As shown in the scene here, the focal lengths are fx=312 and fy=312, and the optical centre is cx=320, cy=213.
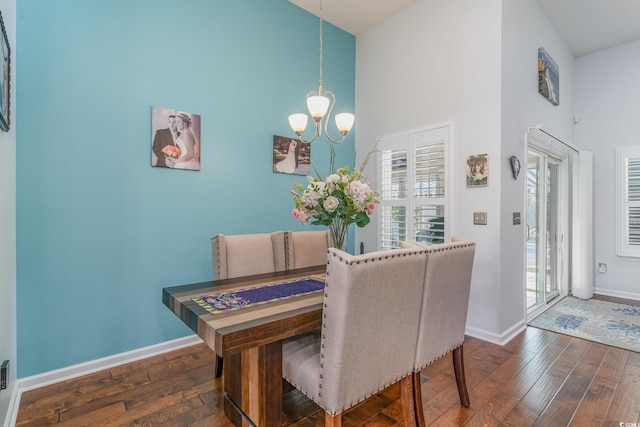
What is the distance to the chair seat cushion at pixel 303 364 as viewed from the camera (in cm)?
132

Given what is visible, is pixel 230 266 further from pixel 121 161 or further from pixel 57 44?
pixel 57 44

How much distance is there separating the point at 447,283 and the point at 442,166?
1890 mm

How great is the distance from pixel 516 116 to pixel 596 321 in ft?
7.71

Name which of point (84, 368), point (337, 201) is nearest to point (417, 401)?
point (337, 201)

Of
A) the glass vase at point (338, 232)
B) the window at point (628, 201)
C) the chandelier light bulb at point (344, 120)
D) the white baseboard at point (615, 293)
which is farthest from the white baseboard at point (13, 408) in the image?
the window at point (628, 201)

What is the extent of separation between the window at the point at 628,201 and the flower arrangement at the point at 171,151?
5.47 metres

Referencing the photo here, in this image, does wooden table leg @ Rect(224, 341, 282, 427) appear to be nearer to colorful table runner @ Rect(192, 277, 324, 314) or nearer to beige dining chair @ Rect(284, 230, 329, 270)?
colorful table runner @ Rect(192, 277, 324, 314)

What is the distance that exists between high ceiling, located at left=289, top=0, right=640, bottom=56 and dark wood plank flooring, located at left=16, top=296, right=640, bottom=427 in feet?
11.7

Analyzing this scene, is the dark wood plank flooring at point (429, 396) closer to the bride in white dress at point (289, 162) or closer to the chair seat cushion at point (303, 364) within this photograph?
the chair seat cushion at point (303, 364)

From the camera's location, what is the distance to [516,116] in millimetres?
2963

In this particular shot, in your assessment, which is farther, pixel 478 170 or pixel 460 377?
pixel 478 170

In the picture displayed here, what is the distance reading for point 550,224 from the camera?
4.06m

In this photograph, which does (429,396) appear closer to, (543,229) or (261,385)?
(261,385)

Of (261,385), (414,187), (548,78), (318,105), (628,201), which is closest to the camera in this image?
(261,385)
